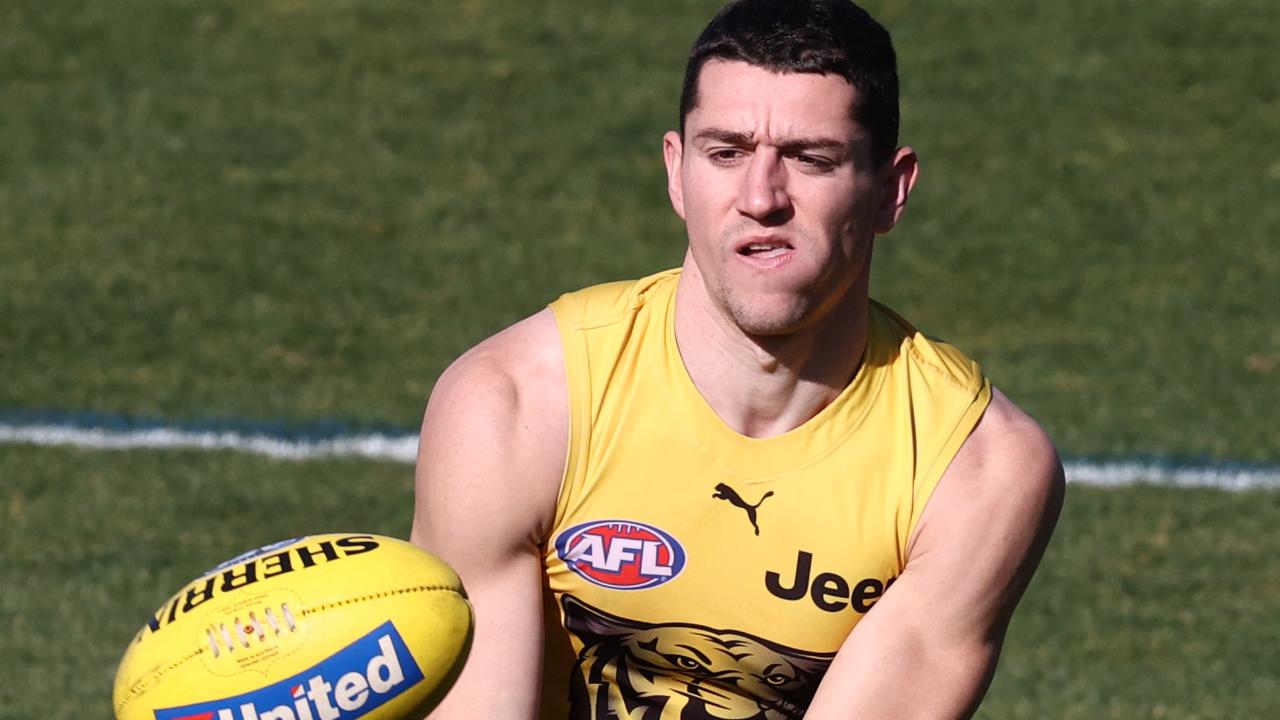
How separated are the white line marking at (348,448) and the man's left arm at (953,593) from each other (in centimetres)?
439

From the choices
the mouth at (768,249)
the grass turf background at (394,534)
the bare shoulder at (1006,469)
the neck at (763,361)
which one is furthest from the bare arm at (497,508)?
the grass turf background at (394,534)

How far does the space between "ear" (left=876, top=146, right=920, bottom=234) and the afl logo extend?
2.82 ft

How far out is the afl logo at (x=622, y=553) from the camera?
14.7 feet

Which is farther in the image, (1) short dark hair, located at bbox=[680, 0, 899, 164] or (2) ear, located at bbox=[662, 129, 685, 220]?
(2) ear, located at bbox=[662, 129, 685, 220]

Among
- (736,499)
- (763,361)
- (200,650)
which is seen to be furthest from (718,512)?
(200,650)

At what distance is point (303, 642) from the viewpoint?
3670 mm

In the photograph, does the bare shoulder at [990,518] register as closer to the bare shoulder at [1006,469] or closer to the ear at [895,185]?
the bare shoulder at [1006,469]

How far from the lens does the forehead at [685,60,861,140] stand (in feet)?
13.9

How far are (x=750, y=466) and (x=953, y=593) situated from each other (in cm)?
53

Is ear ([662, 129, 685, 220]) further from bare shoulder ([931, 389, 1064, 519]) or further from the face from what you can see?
bare shoulder ([931, 389, 1064, 519])

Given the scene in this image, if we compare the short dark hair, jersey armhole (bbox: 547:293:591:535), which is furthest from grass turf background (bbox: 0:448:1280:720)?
the short dark hair

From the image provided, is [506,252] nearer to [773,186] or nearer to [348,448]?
[348,448]

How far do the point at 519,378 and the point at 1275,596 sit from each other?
4.36 m

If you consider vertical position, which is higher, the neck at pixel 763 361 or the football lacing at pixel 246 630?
the neck at pixel 763 361
